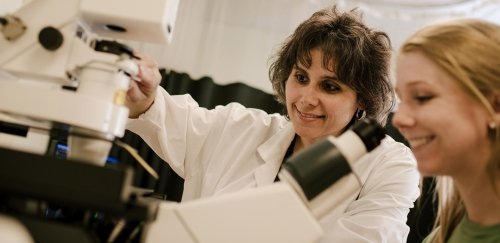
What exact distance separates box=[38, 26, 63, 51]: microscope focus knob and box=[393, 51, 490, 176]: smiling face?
651 mm

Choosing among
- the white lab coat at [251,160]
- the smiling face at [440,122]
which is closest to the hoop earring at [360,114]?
the white lab coat at [251,160]

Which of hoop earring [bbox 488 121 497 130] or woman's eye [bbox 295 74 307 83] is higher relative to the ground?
hoop earring [bbox 488 121 497 130]

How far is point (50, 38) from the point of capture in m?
0.76

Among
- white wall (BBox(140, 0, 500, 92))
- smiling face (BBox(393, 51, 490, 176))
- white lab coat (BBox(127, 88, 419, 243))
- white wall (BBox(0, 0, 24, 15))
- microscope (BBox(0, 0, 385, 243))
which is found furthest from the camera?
white wall (BBox(140, 0, 500, 92))

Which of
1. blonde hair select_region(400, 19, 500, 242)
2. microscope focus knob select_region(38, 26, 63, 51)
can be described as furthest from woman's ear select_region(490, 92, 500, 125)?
microscope focus knob select_region(38, 26, 63, 51)

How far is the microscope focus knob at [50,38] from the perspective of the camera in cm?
76

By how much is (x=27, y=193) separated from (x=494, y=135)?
826 mm

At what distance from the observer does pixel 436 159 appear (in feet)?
2.86

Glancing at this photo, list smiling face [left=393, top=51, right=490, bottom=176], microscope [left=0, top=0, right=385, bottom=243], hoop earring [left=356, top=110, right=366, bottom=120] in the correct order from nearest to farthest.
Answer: microscope [left=0, top=0, right=385, bottom=243]
smiling face [left=393, top=51, right=490, bottom=176]
hoop earring [left=356, top=110, right=366, bottom=120]

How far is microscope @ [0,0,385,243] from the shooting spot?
0.60 m

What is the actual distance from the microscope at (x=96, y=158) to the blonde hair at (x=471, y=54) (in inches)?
10.0

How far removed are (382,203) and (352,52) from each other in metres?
0.47

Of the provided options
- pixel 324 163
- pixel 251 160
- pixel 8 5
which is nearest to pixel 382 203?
pixel 251 160

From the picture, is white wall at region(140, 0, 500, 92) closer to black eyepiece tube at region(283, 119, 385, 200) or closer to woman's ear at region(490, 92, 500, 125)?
woman's ear at region(490, 92, 500, 125)
